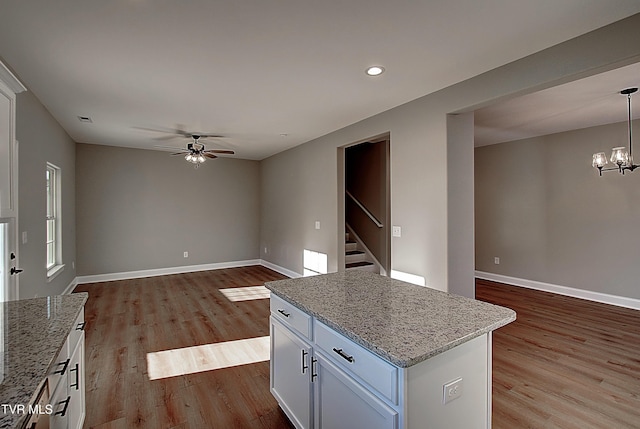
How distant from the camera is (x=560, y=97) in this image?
346 centimetres

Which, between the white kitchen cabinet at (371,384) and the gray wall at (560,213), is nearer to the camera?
the white kitchen cabinet at (371,384)

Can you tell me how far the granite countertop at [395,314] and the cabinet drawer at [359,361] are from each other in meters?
0.05

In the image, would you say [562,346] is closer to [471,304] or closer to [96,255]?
[471,304]

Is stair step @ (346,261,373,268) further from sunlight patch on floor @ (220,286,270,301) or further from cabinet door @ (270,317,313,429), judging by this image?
cabinet door @ (270,317,313,429)

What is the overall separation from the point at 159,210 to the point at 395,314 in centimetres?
609

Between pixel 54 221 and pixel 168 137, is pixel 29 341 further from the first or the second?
pixel 168 137

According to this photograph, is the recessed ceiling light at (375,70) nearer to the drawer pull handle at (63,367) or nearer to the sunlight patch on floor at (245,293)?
the drawer pull handle at (63,367)

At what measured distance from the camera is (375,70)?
2760 millimetres

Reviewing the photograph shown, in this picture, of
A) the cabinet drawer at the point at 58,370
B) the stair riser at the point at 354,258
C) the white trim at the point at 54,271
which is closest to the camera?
the cabinet drawer at the point at 58,370

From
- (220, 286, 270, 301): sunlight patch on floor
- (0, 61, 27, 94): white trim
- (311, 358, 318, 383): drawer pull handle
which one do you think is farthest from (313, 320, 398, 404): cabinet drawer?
(220, 286, 270, 301): sunlight patch on floor

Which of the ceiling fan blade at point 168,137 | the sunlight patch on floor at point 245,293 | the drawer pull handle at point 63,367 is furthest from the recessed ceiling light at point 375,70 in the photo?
the ceiling fan blade at point 168,137

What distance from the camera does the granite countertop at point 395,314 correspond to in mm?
1226

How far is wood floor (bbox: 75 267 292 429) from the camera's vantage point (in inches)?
83.7

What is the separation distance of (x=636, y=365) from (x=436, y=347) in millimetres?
2893
